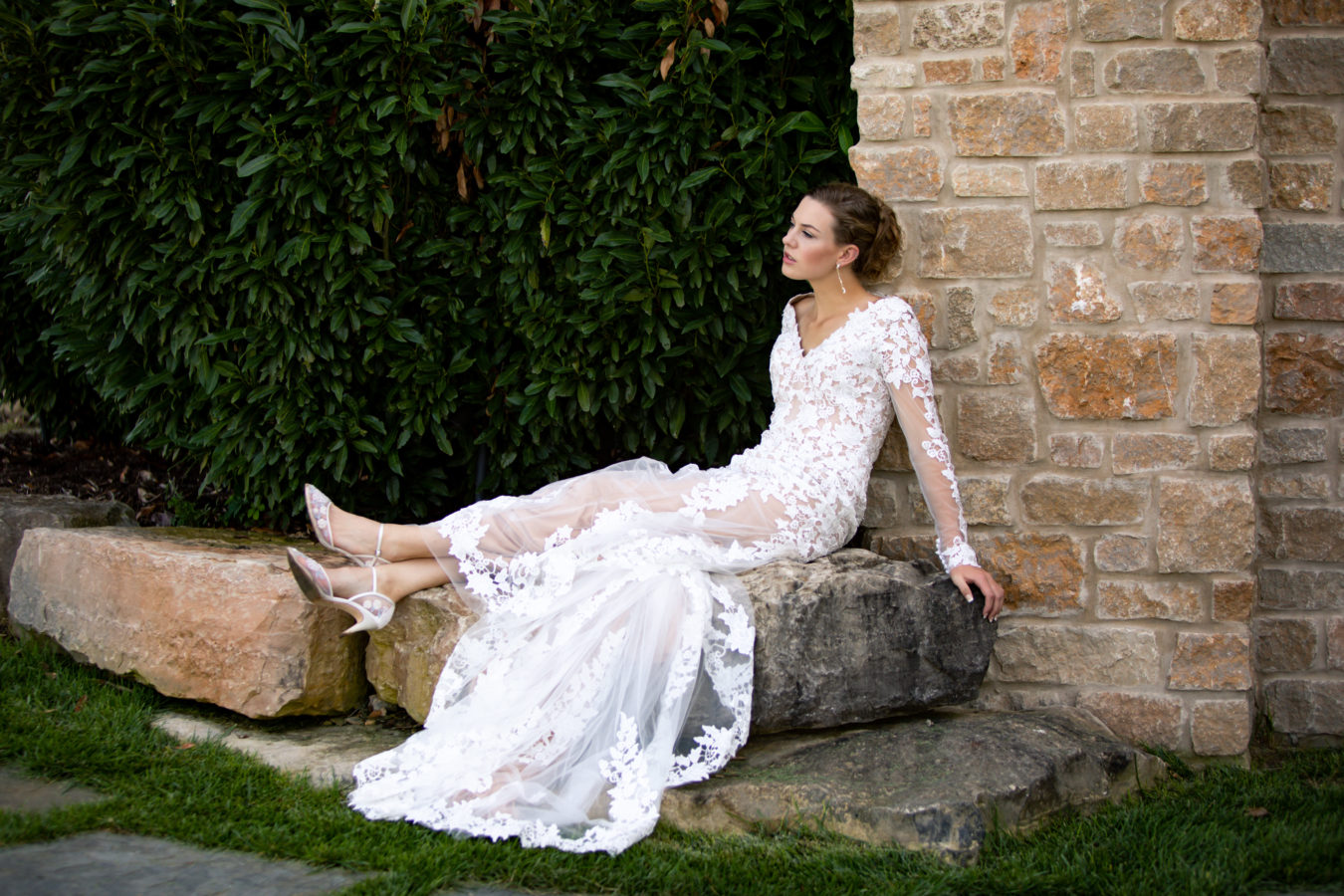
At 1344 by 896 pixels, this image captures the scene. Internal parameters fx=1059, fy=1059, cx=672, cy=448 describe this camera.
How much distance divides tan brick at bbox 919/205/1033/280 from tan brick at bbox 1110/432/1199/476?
24.0 inches

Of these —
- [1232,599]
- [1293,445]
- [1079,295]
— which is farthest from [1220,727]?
[1079,295]

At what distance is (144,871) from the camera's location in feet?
7.85

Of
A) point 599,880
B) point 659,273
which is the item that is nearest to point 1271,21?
point 659,273

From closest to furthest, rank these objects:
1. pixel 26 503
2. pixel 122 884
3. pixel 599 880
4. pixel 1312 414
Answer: pixel 122 884 < pixel 599 880 < pixel 1312 414 < pixel 26 503

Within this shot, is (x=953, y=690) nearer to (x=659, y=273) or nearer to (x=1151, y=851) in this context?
(x=1151, y=851)

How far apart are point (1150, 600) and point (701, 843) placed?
1.62m

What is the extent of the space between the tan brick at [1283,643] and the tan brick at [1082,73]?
1826 millimetres

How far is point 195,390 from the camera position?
4043mm

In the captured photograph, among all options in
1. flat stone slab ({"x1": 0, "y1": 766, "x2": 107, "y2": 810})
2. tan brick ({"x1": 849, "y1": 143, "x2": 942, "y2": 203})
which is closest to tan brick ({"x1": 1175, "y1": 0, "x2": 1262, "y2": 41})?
tan brick ({"x1": 849, "y1": 143, "x2": 942, "y2": 203})

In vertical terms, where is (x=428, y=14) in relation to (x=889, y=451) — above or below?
above

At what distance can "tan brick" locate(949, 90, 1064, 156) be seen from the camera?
326 cm

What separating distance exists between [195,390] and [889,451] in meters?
2.61

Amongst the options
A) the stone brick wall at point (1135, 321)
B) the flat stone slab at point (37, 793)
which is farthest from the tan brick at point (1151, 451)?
the flat stone slab at point (37, 793)

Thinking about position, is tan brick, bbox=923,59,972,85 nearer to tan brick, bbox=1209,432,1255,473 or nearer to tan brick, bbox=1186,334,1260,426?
tan brick, bbox=1186,334,1260,426
